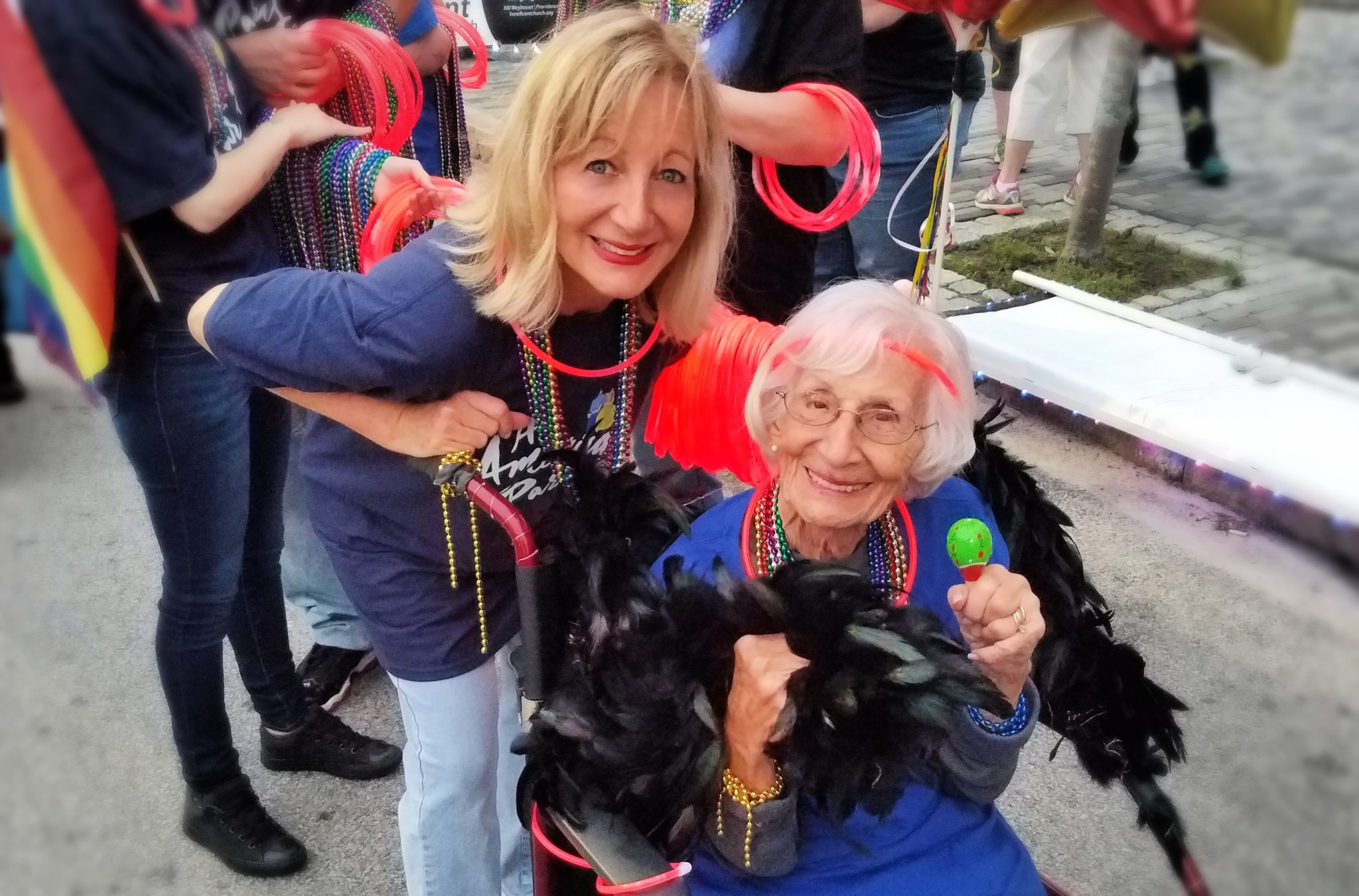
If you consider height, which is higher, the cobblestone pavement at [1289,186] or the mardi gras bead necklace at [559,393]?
the cobblestone pavement at [1289,186]

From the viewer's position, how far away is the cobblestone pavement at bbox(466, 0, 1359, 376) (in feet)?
1.36

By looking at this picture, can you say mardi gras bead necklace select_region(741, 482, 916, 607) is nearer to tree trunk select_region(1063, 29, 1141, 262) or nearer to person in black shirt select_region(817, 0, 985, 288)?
tree trunk select_region(1063, 29, 1141, 262)

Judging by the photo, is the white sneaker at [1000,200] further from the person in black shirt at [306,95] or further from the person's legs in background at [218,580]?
the person's legs in background at [218,580]

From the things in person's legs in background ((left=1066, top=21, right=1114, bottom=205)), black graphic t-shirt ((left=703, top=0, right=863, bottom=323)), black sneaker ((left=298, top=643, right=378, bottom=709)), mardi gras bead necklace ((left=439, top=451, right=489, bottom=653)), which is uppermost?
person's legs in background ((left=1066, top=21, right=1114, bottom=205))

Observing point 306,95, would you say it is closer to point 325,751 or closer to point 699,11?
point 699,11

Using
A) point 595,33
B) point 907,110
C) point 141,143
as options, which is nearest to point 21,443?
point 141,143

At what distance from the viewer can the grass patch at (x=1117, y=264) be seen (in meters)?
0.64

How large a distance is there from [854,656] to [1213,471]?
43.8 inches

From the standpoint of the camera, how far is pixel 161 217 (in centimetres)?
66

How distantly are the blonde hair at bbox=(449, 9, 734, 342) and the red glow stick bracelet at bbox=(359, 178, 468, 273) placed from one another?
5cm

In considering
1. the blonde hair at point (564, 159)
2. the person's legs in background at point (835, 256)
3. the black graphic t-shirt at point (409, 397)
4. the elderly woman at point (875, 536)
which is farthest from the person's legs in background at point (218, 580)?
the person's legs in background at point (835, 256)

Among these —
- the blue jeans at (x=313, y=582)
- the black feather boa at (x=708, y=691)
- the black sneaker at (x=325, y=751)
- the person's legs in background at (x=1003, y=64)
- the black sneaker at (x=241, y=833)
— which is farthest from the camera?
the blue jeans at (x=313, y=582)

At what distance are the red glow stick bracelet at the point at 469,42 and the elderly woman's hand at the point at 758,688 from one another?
3.05ft

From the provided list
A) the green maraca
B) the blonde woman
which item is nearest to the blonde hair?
the blonde woman
